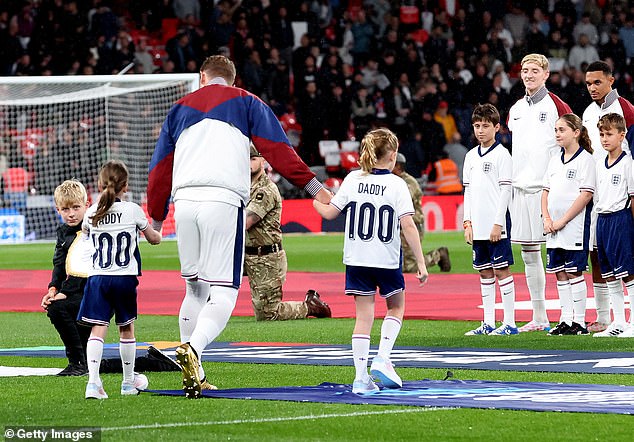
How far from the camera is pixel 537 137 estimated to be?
13.8m

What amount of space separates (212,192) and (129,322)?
1.09 m

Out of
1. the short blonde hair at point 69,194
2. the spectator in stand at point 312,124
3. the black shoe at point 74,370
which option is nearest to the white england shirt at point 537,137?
the short blonde hair at point 69,194

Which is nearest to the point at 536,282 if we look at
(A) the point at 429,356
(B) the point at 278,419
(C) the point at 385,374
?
Result: (A) the point at 429,356

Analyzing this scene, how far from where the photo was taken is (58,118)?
31562 millimetres

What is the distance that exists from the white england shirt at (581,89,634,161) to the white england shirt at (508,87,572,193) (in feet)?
0.86

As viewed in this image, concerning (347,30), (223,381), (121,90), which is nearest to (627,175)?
(223,381)

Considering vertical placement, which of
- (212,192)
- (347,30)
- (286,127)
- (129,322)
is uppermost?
(347,30)

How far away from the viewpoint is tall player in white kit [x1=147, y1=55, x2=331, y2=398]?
9.44m

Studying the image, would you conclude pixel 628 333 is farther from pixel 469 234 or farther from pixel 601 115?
pixel 601 115

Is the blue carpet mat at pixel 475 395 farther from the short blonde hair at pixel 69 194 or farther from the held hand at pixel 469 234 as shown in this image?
the held hand at pixel 469 234

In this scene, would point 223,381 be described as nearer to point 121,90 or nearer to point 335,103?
point 121,90

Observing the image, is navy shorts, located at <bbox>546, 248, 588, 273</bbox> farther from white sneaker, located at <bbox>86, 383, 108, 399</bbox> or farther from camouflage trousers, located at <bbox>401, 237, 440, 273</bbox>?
camouflage trousers, located at <bbox>401, 237, 440, 273</bbox>

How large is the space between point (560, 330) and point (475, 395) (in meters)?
4.58

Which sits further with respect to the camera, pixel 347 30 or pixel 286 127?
pixel 347 30
